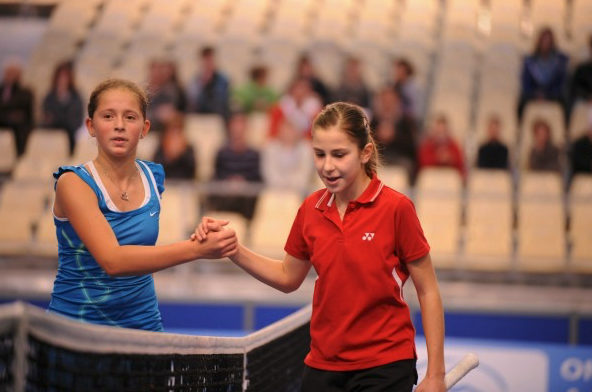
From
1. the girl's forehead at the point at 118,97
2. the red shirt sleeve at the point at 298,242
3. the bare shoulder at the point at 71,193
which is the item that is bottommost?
the red shirt sleeve at the point at 298,242

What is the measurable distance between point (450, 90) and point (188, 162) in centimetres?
368

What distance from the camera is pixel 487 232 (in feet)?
31.1

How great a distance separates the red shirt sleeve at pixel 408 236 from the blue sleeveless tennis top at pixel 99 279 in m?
Result: 0.93

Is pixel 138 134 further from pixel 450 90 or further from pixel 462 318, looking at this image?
pixel 450 90

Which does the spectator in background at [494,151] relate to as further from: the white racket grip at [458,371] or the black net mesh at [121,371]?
the black net mesh at [121,371]

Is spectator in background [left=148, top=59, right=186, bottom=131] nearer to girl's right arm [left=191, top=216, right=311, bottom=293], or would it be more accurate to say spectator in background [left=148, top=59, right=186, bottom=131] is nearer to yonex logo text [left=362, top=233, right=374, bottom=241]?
girl's right arm [left=191, top=216, right=311, bottom=293]

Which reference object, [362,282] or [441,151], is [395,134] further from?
[362,282]

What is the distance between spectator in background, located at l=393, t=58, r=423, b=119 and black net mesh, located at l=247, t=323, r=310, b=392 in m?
6.27

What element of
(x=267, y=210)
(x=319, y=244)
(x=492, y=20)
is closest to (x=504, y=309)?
(x=267, y=210)

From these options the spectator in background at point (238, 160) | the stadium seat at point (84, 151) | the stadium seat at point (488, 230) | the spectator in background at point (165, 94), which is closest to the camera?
the stadium seat at point (488, 230)

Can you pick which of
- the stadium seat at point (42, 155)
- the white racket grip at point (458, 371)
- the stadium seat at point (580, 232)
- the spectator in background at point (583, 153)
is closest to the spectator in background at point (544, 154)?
the spectator in background at point (583, 153)

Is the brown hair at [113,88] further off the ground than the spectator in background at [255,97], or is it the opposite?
the spectator in background at [255,97]

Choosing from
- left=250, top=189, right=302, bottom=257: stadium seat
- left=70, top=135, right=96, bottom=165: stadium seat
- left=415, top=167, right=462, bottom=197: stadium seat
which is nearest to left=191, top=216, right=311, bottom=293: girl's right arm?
left=250, top=189, right=302, bottom=257: stadium seat

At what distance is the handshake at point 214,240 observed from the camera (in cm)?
383
